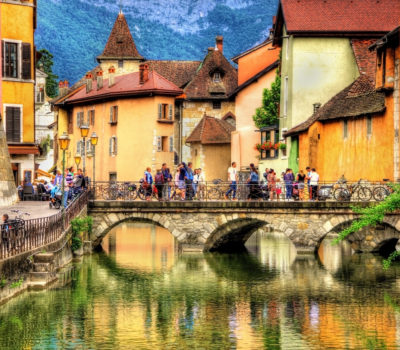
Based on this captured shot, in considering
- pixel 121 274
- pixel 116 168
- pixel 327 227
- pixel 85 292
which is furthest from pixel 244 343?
pixel 116 168

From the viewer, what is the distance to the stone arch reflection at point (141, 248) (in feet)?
144

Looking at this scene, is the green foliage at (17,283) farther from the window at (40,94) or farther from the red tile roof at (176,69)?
the window at (40,94)

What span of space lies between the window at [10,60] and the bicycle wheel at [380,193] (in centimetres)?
2099

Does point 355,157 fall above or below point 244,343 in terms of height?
above

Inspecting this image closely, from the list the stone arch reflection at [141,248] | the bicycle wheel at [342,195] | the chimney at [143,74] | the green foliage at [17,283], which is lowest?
the stone arch reflection at [141,248]

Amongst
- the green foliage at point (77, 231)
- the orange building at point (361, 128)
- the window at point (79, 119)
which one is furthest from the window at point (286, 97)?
the window at point (79, 119)

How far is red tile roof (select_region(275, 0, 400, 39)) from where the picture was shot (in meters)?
61.0

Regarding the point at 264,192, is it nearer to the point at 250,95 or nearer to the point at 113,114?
the point at 250,95

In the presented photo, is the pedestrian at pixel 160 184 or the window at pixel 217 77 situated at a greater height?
the window at pixel 217 77

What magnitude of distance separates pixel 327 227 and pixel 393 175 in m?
3.88

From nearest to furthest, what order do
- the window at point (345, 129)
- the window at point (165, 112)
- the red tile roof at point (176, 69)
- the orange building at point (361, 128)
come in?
the orange building at point (361, 128)
the window at point (345, 129)
the window at point (165, 112)
the red tile roof at point (176, 69)

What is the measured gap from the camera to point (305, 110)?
61.2 m

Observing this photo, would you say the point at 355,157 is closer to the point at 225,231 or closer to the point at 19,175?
the point at 225,231

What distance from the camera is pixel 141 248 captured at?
5144 cm
